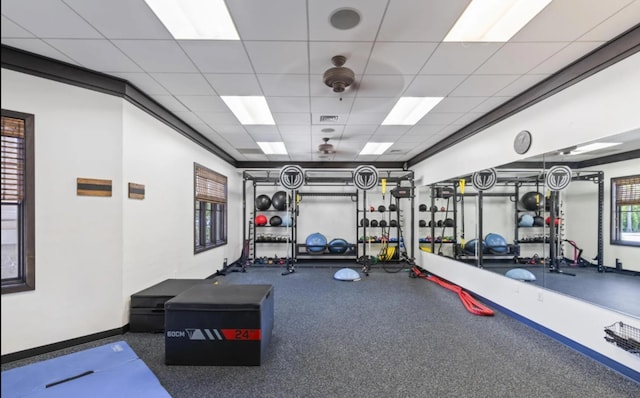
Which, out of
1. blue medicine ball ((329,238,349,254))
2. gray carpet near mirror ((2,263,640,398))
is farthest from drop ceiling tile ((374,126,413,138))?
blue medicine ball ((329,238,349,254))

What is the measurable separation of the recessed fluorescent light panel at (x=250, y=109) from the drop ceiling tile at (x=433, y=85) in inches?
74.9

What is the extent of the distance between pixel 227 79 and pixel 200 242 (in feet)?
11.6

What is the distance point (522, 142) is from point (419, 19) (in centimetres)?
233

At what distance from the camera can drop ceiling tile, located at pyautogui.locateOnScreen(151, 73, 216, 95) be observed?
10.8 feet

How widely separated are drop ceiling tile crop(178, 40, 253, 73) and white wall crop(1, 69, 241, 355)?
120 centimetres

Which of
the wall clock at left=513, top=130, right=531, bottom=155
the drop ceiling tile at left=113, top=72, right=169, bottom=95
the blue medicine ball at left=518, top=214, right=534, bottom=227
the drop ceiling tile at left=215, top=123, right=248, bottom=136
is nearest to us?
the drop ceiling tile at left=113, top=72, right=169, bottom=95

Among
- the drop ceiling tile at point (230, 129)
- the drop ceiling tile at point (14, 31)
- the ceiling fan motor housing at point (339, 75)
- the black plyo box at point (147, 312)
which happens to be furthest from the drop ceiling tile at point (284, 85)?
the black plyo box at point (147, 312)

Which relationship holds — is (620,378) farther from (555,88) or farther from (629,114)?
(555,88)

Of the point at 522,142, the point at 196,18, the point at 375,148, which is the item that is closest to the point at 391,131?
the point at 375,148

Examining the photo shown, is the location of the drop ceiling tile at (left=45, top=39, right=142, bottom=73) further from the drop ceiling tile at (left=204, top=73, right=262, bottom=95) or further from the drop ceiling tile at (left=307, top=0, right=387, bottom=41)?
the drop ceiling tile at (left=307, top=0, right=387, bottom=41)

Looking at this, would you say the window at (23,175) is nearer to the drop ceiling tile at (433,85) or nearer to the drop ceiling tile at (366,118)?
the drop ceiling tile at (366,118)

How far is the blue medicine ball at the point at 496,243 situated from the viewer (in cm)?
467

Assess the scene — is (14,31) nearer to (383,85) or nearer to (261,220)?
(383,85)

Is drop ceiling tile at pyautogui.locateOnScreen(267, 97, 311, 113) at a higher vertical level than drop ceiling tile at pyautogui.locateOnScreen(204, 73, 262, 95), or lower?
lower
